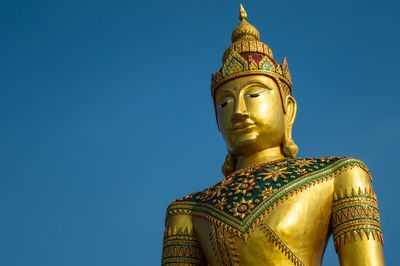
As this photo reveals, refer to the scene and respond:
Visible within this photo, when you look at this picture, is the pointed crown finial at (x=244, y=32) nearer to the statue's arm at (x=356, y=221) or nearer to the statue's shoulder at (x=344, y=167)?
the statue's shoulder at (x=344, y=167)

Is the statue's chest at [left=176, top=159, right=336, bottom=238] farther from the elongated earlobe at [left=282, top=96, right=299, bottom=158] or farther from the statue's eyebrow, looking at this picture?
the statue's eyebrow

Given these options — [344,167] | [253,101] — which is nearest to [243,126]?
[253,101]

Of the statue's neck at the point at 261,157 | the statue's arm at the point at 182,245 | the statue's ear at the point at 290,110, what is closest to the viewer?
the statue's arm at the point at 182,245

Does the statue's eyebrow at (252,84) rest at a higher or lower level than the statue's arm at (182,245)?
higher

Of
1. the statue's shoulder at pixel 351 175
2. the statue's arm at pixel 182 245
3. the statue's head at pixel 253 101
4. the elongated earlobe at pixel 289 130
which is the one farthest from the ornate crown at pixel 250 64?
the statue's arm at pixel 182 245

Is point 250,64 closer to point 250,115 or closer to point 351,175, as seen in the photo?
point 250,115

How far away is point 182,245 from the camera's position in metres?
6.75

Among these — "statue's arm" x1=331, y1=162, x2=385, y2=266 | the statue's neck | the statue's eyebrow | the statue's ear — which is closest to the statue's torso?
"statue's arm" x1=331, y1=162, x2=385, y2=266

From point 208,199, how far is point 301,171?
3.84ft

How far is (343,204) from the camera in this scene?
6078mm

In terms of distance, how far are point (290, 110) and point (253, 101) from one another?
32.1 inches

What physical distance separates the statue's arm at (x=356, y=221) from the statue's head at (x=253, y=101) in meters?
1.11

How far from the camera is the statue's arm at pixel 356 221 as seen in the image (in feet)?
18.9

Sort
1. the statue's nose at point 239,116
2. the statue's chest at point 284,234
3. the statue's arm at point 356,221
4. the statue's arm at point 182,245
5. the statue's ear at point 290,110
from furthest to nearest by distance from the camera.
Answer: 1. the statue's ear at point 290,110
2. the statue's nose at point 239,116
3. the statue's arm at point 182,245
4. the statue's chest at point 284,234
5. the statue's arm at point 356,221
